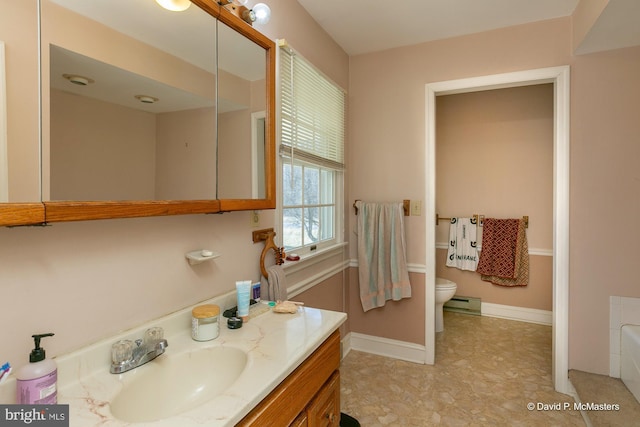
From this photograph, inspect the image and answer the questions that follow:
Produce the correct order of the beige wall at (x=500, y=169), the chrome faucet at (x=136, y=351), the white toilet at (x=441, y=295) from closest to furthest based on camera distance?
the chrome faucet at (x=136, y=351) < the white toilet at (x=441, y=295) < the beige wall at (x=500, y=169)

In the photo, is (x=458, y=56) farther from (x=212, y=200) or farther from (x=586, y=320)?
(x=212, y=200)

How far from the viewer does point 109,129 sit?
98 centimetres

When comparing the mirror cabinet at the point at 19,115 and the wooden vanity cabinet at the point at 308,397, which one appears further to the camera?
the wooden vanity cabinet at the point at 308,397

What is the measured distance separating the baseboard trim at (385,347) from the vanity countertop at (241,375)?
4.92ft

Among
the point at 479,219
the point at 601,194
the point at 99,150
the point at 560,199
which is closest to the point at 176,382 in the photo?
the point at 99,150

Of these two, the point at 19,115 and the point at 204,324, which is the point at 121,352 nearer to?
the point at 204,324

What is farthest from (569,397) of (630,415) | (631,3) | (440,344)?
(631,3)

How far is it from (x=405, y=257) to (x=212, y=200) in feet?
5.62

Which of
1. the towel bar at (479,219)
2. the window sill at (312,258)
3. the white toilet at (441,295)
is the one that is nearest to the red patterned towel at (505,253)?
the towel bar at (479,219)

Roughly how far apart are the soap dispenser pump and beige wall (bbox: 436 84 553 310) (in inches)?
139

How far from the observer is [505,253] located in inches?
134

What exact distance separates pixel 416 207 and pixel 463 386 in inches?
49.8

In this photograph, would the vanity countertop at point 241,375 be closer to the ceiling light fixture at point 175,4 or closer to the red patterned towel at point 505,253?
the ceiling light fixture at point 175,4

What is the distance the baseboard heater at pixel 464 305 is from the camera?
361cm
